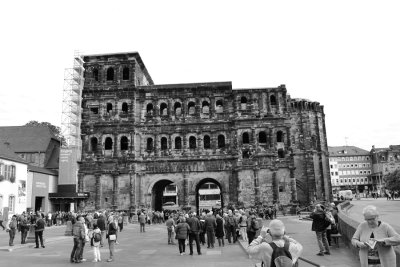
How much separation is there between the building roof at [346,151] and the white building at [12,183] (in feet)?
318

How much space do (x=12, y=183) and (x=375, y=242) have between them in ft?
120

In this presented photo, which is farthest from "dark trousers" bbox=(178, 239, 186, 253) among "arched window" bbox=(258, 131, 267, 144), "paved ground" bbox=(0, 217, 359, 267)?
"arched window" bbox=(258, 131, 267, 144)

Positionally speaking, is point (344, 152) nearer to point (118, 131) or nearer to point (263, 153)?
point (263, 153)

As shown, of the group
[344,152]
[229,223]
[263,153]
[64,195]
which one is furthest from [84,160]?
[344,152]

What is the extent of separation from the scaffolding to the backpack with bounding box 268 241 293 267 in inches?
1576

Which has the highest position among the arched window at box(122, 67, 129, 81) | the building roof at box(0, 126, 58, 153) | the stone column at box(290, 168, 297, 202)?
the arched window at box(122, 67, 129, 81)

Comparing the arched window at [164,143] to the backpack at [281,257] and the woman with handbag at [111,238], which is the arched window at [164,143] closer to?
the woman with handbag at [111,238]

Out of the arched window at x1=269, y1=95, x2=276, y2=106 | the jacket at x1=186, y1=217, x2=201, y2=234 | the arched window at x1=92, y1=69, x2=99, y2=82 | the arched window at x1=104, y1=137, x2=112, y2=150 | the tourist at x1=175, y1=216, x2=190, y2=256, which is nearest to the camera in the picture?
the tourist at x1=175, y1=216, x2=190, y2=256

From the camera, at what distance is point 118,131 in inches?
1651

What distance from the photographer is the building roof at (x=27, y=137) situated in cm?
4591

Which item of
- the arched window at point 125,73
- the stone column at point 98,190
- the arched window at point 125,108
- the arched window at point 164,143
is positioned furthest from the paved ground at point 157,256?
the arched window at point 125,73

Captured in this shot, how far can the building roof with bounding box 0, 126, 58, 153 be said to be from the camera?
45.9 meters

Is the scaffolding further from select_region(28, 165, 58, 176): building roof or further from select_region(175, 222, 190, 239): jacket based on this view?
select_region(175, 222, 190, 239): jacket

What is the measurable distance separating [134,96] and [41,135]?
14813 mm
